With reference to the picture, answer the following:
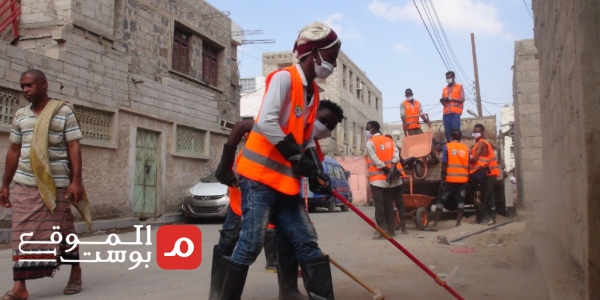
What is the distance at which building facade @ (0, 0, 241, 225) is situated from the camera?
10.6m

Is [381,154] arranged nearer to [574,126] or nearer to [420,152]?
[420,152]

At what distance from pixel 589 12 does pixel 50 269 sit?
3945mm

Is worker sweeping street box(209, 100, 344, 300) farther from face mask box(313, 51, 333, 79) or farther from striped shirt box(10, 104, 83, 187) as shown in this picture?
striped shirt box(10, 104, 83, 187)

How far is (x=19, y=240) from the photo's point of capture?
12.6 ft

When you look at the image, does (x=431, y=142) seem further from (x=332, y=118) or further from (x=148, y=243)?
(x=332, y=118)

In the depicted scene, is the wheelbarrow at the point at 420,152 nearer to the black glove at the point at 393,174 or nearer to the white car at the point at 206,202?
the black glove at the point at 393,174

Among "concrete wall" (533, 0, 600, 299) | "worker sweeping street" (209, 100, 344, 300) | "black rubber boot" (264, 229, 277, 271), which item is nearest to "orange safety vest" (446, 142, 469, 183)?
"concrete wall" (533, 0, 600, 299)

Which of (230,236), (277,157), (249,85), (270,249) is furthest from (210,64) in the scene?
(249,85)

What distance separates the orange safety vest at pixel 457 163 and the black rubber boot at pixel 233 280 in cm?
661

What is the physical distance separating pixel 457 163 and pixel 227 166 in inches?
241

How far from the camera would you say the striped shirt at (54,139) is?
13.2 ft

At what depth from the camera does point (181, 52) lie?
15391 mm

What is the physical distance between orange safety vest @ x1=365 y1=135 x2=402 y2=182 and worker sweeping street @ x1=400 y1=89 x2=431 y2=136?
2.35 m

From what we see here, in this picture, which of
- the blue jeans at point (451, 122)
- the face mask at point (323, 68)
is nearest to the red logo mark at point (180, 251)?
the face mask at point (323, 68)
